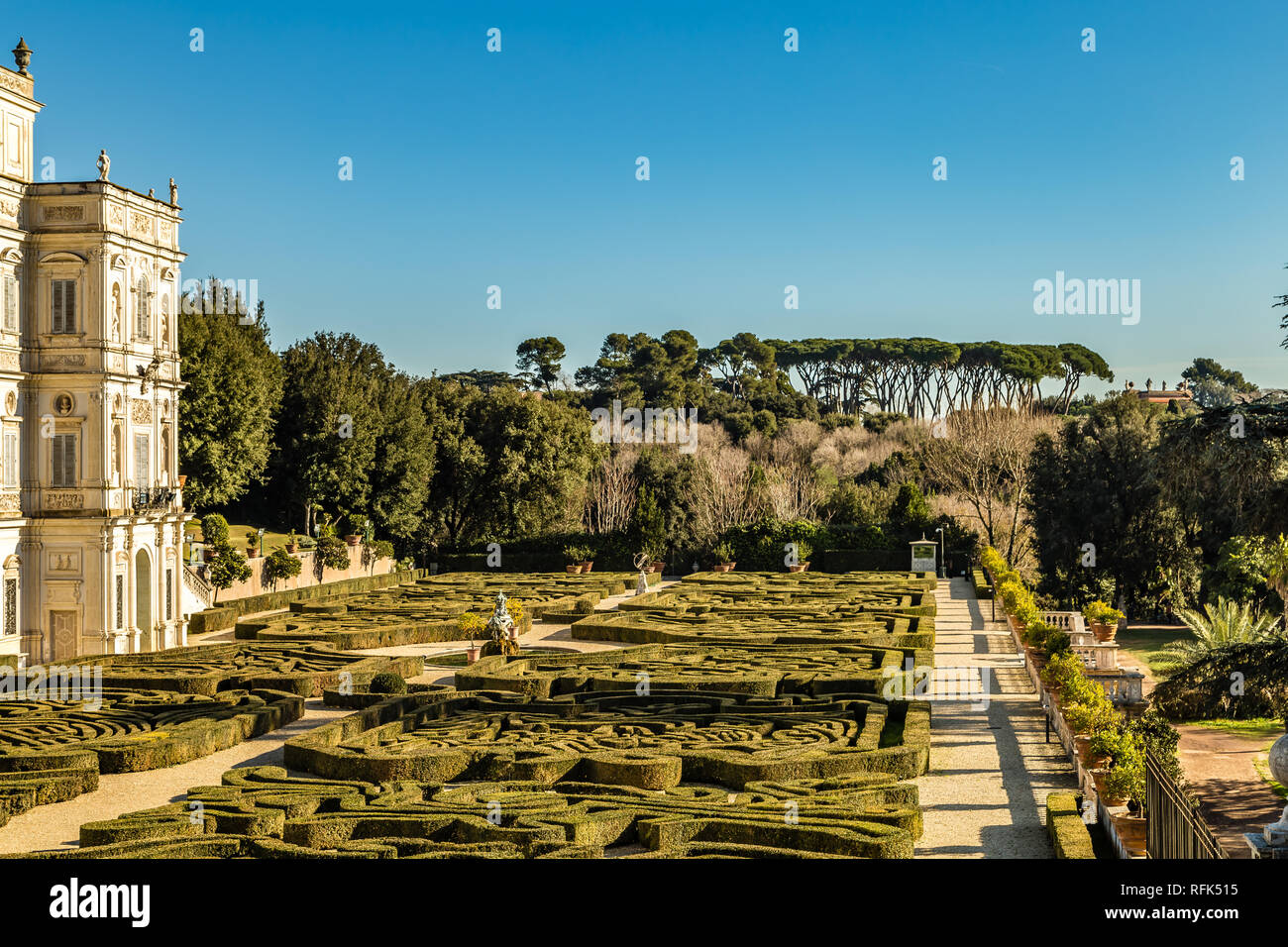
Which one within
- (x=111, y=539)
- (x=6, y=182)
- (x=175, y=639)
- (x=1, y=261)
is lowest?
(x=175, y=639)

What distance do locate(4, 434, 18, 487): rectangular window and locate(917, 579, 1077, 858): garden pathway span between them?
1714 centimetres

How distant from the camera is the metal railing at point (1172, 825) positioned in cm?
639

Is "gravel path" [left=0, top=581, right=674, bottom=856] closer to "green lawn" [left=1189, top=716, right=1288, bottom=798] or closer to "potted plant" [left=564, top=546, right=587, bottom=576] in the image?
"green lawn" [left=1189, top=716, right=1288, bottom=798]

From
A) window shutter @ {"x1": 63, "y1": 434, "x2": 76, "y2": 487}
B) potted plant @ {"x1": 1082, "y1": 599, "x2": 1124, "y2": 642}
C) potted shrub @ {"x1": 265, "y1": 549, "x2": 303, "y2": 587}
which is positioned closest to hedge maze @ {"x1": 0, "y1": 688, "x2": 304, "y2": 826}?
window shutter @ {"x1": 63, "y1": 434, "x2": 76, "y2": 487}

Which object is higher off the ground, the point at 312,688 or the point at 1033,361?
the point at 1033,361

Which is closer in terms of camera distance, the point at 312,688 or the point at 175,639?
the point at 312,688

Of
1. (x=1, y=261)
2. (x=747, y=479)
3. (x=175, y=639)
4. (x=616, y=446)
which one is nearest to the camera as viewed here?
(x=1, y=261)

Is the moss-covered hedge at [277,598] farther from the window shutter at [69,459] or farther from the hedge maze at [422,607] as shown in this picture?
the window shutter at [69,459]

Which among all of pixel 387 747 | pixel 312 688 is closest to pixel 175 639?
pixel 312 688

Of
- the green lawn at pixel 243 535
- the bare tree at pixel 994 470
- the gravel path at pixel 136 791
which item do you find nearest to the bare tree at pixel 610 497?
the green lawn at pixel 243 535
